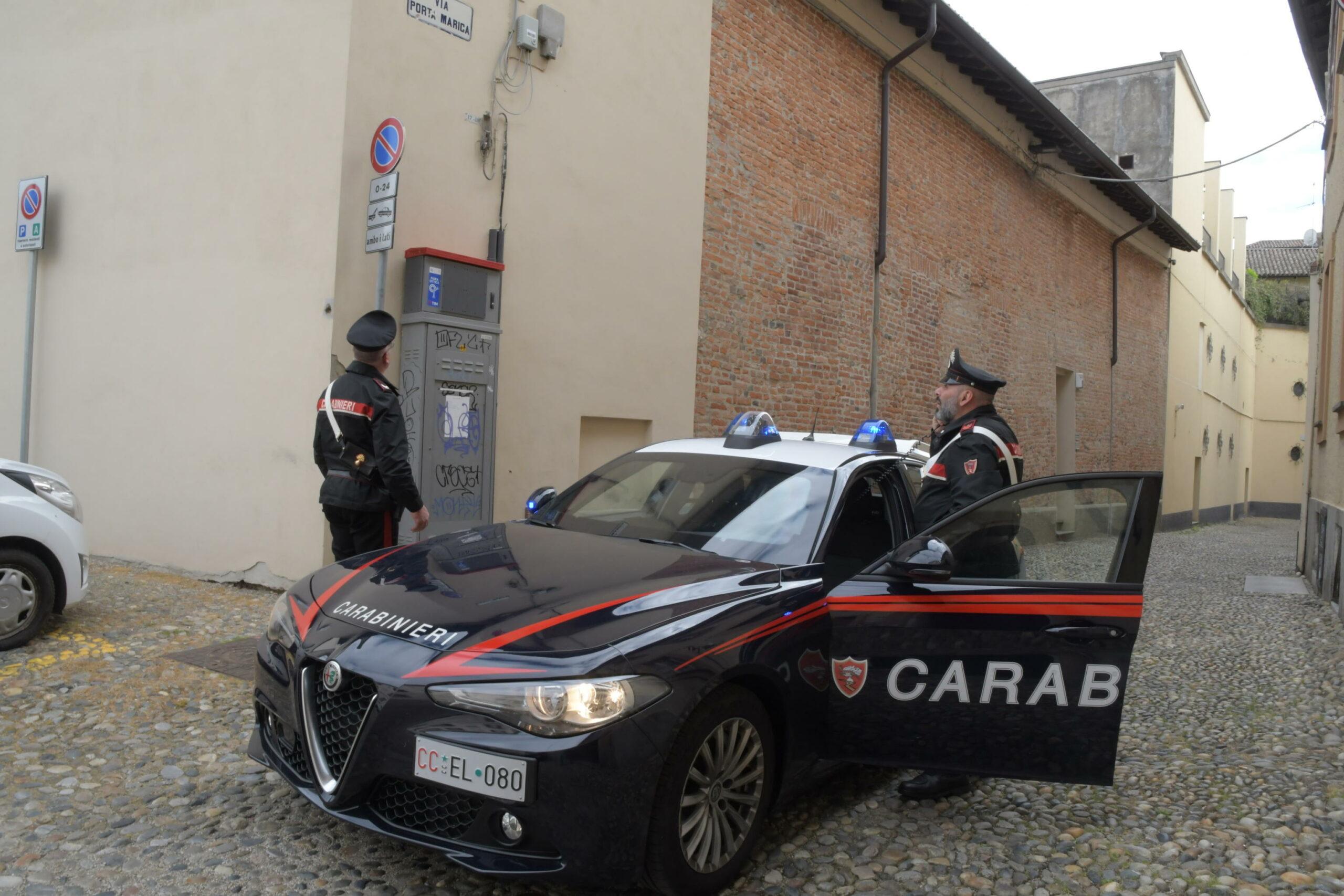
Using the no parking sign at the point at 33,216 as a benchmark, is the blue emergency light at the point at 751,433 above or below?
below

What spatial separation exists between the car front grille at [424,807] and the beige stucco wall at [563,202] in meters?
4.46

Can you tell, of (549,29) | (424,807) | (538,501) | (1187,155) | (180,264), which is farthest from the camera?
(1187,155)

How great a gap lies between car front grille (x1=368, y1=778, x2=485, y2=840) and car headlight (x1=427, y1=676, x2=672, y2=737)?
25 centimetres

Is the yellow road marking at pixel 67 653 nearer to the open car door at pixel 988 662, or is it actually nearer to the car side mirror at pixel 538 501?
the car side mirror at pixel 538 501

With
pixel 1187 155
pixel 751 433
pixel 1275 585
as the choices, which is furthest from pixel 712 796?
pixel 1187 155

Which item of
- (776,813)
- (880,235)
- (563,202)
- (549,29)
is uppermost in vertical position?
(549,29)

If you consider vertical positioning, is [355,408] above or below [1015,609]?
above

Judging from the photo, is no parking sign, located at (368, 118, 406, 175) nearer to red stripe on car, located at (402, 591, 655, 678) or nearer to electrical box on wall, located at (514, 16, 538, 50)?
electrical box on wall, located at (514, 16, 538, 50)

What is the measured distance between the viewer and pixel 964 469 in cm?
452

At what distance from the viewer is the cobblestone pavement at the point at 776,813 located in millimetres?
3152

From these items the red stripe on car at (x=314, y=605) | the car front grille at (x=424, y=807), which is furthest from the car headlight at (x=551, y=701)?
the red stripe on car at (x=314, y=605)

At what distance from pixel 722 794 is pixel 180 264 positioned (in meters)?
6.83

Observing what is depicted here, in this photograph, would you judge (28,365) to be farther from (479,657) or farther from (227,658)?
(479,657)

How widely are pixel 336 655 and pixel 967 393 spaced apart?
127 inches
